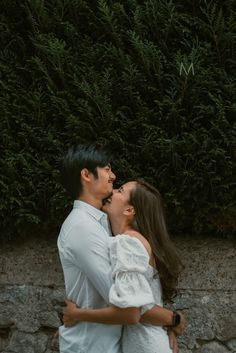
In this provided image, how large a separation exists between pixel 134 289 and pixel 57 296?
214 centimetres

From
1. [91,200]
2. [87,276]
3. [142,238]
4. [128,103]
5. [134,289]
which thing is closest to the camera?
[134,289]

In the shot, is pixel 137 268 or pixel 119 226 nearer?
pixel 137 268

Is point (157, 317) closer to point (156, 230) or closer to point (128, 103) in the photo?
point (156, 230)

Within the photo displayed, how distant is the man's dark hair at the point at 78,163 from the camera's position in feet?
9.46

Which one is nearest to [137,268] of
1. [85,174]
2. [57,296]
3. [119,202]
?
[119,202]

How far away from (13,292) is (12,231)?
1.51 ft

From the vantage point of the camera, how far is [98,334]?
2.66 metres

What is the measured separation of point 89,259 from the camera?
8.42 feet

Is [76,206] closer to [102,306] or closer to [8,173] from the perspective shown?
[102,306]

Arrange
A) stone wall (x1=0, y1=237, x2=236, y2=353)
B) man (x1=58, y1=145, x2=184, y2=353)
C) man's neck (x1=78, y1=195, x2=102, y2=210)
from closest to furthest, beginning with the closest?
man (x1=58, y1=145, x2=184, y2=353) → man's neck (x1=78, y1=195, x2=102, y2=210) → stone wall (x1=0, y1=237, x2=236, y2=353)

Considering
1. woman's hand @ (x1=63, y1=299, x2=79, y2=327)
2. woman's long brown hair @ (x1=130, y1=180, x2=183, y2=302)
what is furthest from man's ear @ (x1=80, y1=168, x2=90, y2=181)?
woman's hand @ (x1=63, y1=299, x2=79, y2=327)

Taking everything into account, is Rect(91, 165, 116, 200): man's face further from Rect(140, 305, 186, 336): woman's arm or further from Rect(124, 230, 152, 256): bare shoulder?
Rect(140, 305, 186, 336): woman's arm

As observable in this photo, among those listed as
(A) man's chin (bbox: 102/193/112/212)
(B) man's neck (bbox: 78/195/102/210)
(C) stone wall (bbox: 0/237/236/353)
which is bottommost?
(C) stone wall (bbox: 0/237/236/353)

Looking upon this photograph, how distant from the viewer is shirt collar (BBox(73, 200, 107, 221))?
9.09 ft
